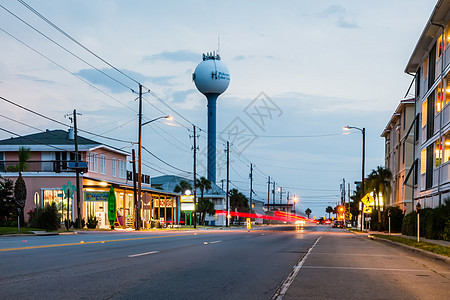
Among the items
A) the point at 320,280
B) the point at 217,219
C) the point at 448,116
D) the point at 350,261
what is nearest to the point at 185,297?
the point at 320,280

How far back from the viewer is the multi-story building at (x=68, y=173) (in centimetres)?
4900

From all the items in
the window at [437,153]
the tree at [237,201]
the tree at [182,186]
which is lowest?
the tree at [237,201]

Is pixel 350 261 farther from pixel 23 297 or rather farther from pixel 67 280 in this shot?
pixel 23 297

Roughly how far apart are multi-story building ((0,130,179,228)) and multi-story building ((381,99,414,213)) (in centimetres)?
2528

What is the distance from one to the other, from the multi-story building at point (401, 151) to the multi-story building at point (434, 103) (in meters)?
7.78

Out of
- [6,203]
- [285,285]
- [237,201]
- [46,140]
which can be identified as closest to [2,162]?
[46,140]

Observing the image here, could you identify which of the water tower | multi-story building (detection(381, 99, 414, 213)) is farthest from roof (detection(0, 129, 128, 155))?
the water tower

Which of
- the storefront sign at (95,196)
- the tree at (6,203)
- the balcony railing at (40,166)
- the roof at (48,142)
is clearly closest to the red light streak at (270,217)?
the roof at (48,142)

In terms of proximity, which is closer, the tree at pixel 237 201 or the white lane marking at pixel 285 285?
the white lane marking at pixel 285 285

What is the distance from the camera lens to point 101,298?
24.8 ft

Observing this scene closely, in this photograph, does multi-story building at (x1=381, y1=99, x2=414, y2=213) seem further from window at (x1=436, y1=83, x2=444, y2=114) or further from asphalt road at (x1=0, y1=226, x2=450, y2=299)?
asphalt road at (x1=0, y1=226, x2=450, y2=299)

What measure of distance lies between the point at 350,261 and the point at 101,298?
9.40 meters

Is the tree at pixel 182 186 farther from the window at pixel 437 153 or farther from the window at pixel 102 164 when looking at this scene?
the window at pixel 437 153

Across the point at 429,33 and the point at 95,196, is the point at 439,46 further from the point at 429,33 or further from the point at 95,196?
the point at 95,196
